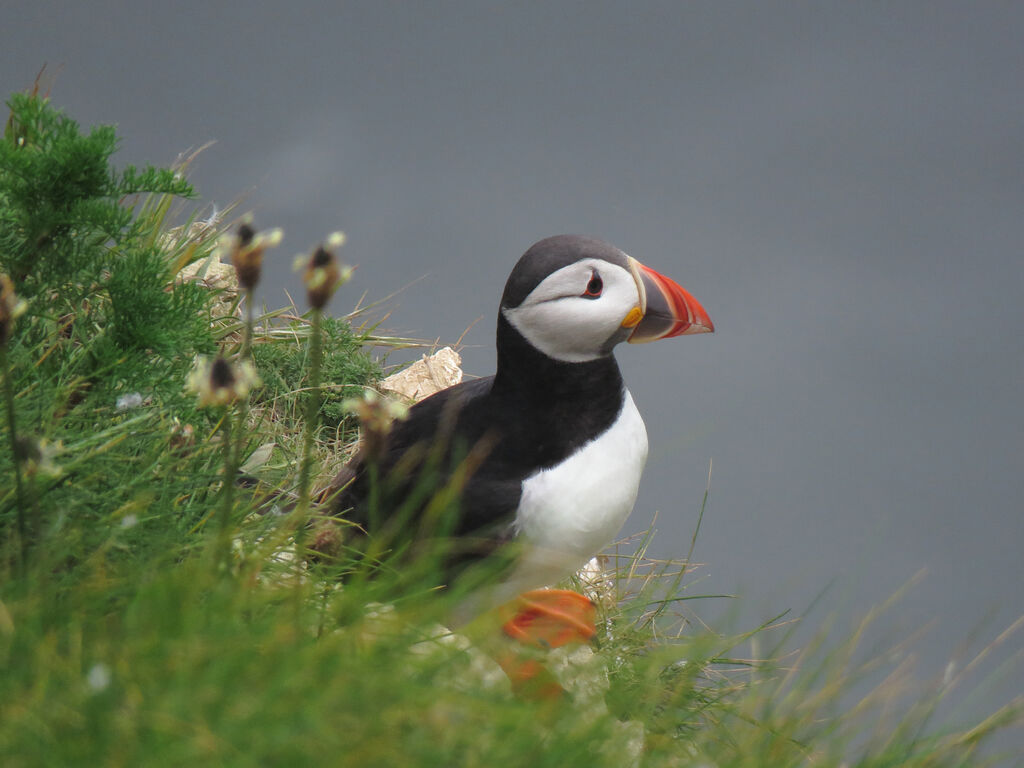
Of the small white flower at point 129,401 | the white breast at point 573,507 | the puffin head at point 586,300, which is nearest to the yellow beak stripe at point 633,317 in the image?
the puffin head at point 586,300

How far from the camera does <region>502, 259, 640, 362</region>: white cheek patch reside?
137 inches

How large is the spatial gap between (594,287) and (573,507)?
0.78m

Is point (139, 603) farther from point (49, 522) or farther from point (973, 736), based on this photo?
point (973, 736)

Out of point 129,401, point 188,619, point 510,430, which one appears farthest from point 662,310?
point 188,619

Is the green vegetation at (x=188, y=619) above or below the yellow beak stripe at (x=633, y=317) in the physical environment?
below

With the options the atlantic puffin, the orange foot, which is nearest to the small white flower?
the atlantic puffin

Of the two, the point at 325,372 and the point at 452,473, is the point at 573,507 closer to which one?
the point at 452,473

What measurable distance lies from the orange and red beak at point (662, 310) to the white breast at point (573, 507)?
39 centimetres

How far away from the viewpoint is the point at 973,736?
293 centimetres

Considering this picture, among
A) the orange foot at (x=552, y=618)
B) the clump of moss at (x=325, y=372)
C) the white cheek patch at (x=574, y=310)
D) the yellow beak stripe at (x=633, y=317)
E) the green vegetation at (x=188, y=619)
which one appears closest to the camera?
the green vegetation at (x=188, y=619)

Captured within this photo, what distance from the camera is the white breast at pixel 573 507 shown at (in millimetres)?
3537

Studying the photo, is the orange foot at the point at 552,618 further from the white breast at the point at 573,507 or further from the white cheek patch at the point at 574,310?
the white cheek patch at the point at 574,310

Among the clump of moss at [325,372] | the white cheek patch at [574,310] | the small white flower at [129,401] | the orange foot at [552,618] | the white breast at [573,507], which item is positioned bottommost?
the orange foot at [552,618]

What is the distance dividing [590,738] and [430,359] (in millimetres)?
4963
